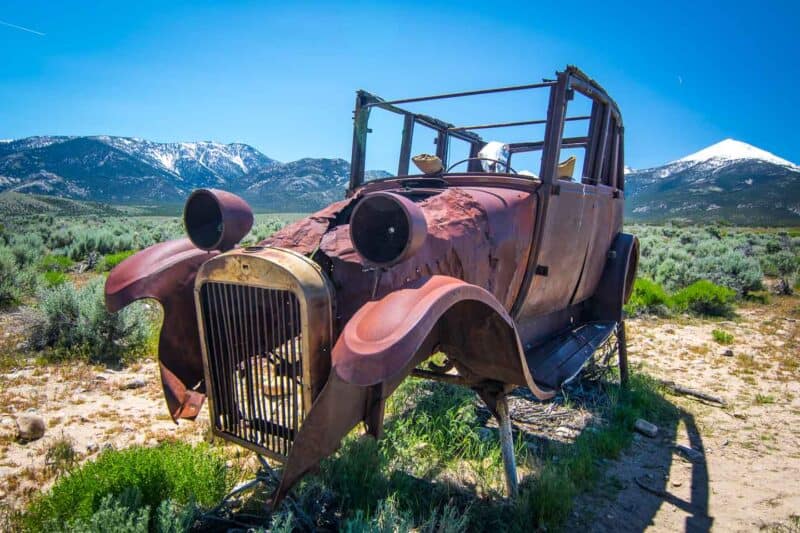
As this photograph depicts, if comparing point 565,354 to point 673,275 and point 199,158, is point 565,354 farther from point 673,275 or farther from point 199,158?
point 199,158

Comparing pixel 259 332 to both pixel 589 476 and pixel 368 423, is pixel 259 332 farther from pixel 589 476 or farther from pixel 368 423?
pixel 589 476

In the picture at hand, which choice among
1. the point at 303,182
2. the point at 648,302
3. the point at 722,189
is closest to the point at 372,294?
the point at 648,302

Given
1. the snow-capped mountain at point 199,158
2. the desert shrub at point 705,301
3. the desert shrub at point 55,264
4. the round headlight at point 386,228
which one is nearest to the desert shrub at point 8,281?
the desert shrub at point 55,264

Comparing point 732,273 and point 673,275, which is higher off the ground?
point 732,273

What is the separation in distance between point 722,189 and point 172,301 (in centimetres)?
7573

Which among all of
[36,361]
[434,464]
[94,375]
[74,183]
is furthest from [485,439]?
[74,183]

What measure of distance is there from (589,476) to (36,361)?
5525 mm

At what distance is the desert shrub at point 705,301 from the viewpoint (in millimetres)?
8188

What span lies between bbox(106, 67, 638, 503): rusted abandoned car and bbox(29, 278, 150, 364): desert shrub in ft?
11.0

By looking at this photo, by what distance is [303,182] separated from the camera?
9269cm

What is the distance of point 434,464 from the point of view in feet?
10.6

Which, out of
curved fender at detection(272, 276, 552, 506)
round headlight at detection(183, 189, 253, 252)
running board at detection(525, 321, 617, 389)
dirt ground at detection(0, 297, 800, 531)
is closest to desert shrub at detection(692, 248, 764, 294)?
dirt ground at detection(0, 297, 800, 531)

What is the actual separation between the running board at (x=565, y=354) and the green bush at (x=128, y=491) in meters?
2.06

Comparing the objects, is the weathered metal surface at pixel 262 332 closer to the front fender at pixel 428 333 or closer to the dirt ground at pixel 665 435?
the front fender at pixel 428 333
